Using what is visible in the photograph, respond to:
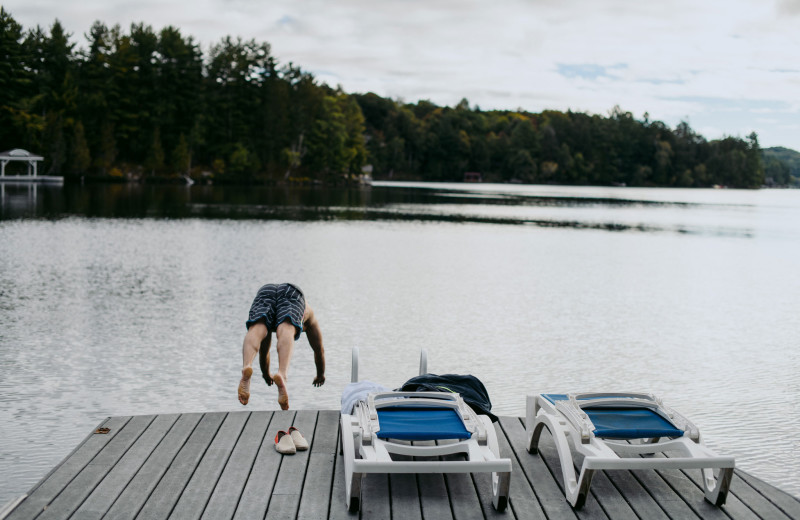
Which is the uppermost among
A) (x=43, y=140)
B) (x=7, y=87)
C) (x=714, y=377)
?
(x=7, y=87)

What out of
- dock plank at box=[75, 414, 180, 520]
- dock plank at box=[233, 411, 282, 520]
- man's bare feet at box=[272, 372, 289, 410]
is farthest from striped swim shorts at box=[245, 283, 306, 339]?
dock plank at box=[75, 414, 180, 520]

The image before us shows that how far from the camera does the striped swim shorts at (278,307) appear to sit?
431 cm

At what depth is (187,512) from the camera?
11.2 ft

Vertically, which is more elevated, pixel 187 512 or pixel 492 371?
pixel 187 512

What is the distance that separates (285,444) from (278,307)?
30.3 inches

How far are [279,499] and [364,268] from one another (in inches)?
506

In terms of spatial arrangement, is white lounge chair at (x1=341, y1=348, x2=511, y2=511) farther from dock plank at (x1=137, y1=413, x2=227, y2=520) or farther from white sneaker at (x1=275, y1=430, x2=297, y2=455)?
dock plank at (x1=137, y1=413, x2=227, y2=520)

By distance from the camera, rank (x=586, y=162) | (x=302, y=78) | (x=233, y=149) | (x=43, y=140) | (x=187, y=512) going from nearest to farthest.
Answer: (x=187, y=512) < (x=43, y=140) < (x=233, y=149) < (x=302, y=78) < (x=586, y=162)

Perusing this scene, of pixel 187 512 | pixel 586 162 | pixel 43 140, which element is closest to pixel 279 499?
pixel 187 512

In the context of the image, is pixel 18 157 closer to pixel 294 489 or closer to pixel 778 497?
pixel 294 489

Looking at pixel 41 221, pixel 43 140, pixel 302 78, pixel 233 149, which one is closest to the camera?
pixel 41 221

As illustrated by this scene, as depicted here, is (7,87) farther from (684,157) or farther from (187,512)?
(684,157)

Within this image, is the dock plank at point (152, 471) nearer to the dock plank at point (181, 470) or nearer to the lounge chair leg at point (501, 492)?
the dock plank at point (181, 470)

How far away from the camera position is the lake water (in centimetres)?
665
